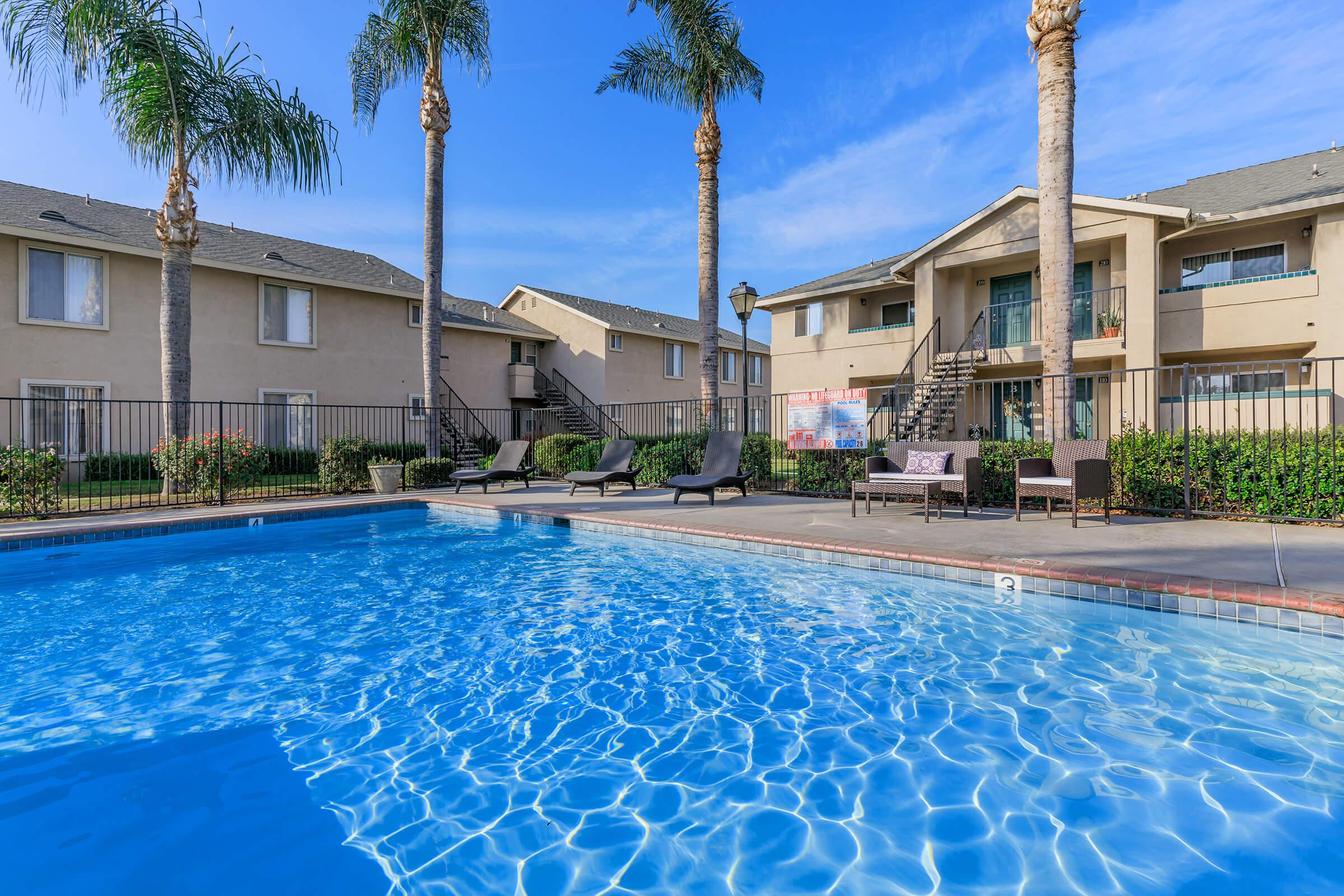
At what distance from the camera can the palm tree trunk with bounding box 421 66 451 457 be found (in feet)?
48.4

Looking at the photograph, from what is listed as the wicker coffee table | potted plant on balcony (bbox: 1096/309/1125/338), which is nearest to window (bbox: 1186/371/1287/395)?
potted plant on balcony (bbox: 1096/309/1125/338)

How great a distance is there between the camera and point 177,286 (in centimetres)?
1223

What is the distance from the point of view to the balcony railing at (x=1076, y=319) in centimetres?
1503

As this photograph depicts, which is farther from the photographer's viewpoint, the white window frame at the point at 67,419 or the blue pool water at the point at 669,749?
the white window frame at the point at 67,419

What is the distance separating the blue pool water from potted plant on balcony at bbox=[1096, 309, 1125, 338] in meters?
12.7

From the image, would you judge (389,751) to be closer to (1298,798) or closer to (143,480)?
(1298,798)

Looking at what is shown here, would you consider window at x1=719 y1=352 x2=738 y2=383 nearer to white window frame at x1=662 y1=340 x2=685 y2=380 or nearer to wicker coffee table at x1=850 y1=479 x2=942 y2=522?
white window frame at x1=662 y1=340 x2=685 y2=380

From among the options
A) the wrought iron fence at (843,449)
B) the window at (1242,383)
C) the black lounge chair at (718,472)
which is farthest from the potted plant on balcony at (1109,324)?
the black lounge chair at (718,472)

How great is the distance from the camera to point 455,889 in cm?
216

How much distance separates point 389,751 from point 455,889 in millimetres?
1077

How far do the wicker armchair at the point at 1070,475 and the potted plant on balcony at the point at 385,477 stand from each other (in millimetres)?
11231

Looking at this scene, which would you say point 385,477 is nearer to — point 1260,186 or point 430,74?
point 430,74

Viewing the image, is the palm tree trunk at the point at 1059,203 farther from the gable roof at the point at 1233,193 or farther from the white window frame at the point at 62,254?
the white window frame at the point at 62,254

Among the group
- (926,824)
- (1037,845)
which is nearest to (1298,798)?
(1037,845)
